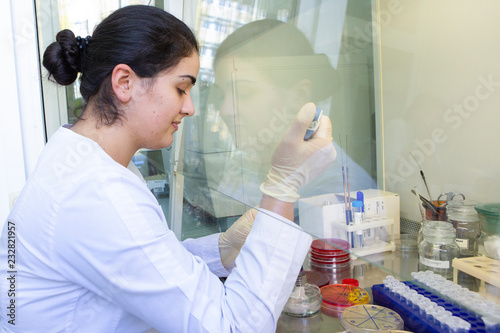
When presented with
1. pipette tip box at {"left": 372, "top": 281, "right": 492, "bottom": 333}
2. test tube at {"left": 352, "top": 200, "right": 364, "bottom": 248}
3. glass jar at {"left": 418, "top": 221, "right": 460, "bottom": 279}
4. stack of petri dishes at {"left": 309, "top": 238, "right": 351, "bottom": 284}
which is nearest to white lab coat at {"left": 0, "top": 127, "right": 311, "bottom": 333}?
test tube at {"left": 352, "top": 200, "right": 364, "bottom": 248}

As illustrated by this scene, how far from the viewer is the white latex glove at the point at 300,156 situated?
2.32 ft

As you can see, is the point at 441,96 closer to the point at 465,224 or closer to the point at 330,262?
the point at 465,224

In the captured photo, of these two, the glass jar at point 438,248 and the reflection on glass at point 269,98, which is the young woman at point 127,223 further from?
the glass jar at point 438,248

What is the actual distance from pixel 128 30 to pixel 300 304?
2.54ft

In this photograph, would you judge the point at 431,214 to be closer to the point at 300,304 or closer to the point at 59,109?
the point at 300,304

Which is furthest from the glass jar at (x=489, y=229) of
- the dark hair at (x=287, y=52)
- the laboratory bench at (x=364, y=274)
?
the dark hair at (x=287, y=52)

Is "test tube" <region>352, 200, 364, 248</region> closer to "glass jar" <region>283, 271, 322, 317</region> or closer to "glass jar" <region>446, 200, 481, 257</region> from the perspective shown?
"glass jar" <region>446, 200, 481, 257</region>

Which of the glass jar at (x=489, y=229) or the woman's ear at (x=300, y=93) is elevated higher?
the woman's ear at (x=300, y=93)

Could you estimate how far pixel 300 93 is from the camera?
780mm

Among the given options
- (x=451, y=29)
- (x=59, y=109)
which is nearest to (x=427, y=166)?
(x=451, y=29)

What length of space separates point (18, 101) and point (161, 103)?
972 millimetres

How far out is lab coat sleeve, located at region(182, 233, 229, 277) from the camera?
3.70 ft

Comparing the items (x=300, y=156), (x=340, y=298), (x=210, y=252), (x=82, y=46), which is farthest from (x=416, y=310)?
(x=82, y=46)

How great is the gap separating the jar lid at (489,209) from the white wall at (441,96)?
0.04 feet
